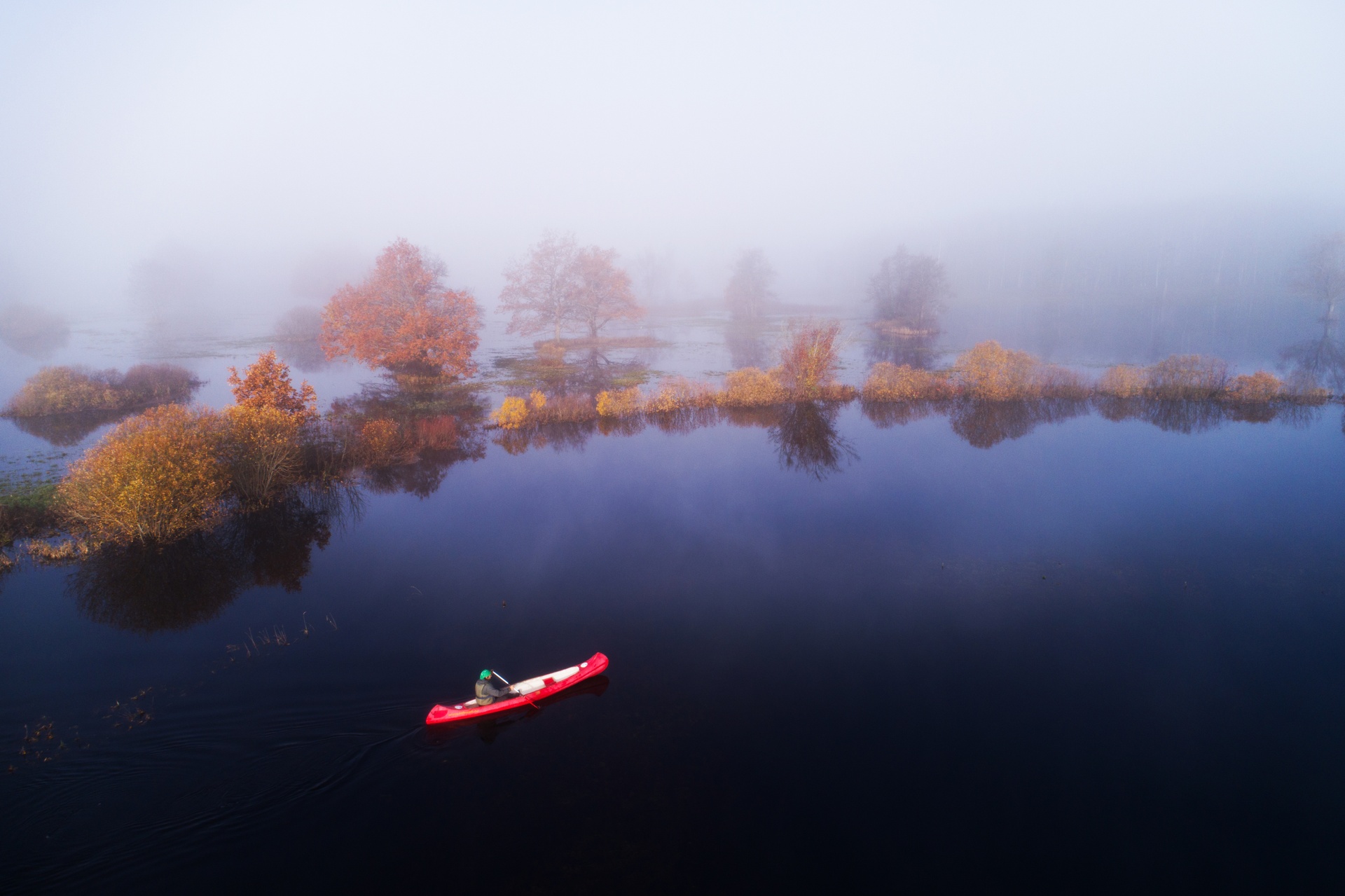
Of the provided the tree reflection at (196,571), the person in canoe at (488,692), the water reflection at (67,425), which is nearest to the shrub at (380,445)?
the tree reflection at (196,571)

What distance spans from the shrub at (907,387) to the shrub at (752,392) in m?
6.75

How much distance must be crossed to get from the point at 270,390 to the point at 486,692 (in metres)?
24.9

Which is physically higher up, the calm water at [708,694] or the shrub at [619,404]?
the shrub at [619,404]

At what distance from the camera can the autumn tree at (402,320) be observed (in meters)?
45.3

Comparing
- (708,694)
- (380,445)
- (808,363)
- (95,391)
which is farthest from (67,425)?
(808,363)

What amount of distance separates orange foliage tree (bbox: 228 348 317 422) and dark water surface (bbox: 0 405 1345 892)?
32.7ft

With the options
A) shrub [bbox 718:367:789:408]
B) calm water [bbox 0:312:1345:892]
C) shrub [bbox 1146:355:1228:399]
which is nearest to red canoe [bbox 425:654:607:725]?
calm water [bbox 0:312:1345:892]

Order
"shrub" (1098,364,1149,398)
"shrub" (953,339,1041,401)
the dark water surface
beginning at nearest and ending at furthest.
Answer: the dark water surface → "shrub" (1098,364,1149,398) → "shrub" (953,339,1041,401)

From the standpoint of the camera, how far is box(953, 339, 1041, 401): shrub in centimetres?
4162

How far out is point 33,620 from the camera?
16828mm

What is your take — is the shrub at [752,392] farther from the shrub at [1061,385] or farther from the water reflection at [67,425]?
the water reflection at [67,425]

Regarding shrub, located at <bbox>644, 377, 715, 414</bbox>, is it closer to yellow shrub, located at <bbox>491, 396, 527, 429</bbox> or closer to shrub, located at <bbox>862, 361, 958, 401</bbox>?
yellow shrub, located at <bbox>491, 396, 527, 429</bbox>

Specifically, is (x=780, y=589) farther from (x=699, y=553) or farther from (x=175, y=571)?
(x=175, y=571)

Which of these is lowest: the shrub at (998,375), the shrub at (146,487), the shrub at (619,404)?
the shrub at (146,487)
